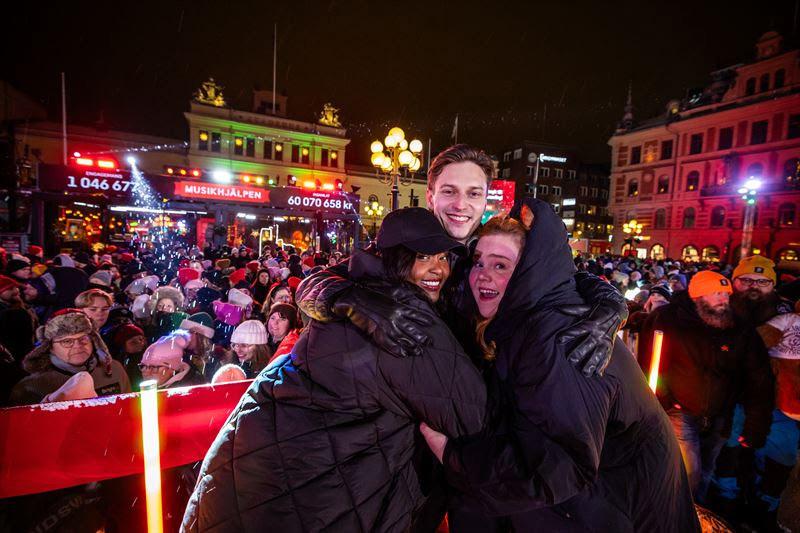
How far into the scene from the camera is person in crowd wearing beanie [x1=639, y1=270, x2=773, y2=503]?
355 centimetres

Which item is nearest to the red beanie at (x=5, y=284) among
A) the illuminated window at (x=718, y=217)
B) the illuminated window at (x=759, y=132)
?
the illuminated window at (x=718, y=217)

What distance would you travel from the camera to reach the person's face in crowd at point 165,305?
5.98 metres

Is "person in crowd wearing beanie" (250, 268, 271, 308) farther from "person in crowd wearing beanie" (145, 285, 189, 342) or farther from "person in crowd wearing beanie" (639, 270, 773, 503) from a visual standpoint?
"person in crowd wearing beanie" (639, 270, 773, 503)

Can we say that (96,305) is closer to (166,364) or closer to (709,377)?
(166,364)

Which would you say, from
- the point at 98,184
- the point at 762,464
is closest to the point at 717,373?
the point at 762,464

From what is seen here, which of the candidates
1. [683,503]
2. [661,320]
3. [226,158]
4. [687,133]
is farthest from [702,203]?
[226,158]

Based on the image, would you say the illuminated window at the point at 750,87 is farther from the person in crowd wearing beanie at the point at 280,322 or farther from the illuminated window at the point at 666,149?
the person in crowd wearing beanie at the point at 280,322

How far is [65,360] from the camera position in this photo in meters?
3.22

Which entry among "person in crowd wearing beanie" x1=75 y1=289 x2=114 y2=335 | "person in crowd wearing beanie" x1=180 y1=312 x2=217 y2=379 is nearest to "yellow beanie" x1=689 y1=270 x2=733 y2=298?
"person in crowd wearing beanie" x1=180 y1=312 x2=217 y2=379

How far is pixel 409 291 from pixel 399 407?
483 millimetres

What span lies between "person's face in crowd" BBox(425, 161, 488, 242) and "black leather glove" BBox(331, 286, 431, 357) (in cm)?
150

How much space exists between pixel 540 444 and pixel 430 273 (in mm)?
948

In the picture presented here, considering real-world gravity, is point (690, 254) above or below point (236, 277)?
above

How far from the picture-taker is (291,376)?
165 cm
